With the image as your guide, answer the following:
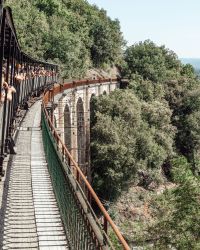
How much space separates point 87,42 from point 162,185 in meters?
34.6

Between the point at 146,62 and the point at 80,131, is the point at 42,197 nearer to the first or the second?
the point at 80,131

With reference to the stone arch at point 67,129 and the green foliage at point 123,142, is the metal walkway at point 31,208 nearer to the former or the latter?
the stone arch at point 67,129

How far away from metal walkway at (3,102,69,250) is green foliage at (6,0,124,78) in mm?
39321

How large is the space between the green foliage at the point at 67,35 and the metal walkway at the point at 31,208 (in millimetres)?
39321

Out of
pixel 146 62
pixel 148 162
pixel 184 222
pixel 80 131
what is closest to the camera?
pixel 184 222

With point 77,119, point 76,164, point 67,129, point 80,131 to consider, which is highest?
point 76,164

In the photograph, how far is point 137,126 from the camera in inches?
1774

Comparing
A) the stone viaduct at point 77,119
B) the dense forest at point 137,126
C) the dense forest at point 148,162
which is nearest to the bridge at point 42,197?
the dense forest at point 148,162

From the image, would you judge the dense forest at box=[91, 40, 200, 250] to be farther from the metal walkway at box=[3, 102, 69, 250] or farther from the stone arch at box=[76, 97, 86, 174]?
the metal walkway at box=[3, 102, 69, 250]

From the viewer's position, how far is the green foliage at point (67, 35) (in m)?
54.8

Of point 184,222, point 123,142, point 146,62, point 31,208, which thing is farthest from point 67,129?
point 146,62

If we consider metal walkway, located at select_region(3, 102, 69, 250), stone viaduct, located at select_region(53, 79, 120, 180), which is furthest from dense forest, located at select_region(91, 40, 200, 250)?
metal walkway, located at select_region(3, 102, 69, 250)

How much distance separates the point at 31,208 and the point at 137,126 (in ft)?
119

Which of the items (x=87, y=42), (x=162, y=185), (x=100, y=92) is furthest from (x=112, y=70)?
(x=162, y=185)
